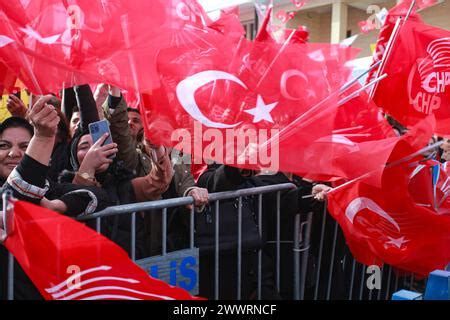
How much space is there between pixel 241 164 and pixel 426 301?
128 centimetres

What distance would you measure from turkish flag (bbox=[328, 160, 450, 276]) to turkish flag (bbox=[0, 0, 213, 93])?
1442mm

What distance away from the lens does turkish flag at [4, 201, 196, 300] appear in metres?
2.13

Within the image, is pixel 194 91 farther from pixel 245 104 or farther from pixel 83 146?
pixel 83 146

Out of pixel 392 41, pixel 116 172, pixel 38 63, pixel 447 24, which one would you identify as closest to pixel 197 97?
pixel 116 172

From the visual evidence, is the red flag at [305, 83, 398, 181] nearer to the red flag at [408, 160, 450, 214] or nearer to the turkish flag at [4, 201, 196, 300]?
the red flag at [408, 160, 450, 214]

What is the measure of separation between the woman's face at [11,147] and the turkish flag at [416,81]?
2432mm

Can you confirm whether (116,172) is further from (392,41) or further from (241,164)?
(392,41)

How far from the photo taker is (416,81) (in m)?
3.99

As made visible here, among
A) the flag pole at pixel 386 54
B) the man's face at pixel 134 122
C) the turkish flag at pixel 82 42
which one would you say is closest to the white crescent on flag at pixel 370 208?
the flag pole at pixel 386 54

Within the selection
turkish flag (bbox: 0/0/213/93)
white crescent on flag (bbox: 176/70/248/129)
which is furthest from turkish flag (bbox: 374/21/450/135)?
turkish flag (bbox: 0/0/213/93)

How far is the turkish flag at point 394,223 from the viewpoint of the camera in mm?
3365

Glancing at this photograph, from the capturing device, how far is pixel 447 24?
39.8 ft

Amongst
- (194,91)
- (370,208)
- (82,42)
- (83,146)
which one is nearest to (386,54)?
(370,208)

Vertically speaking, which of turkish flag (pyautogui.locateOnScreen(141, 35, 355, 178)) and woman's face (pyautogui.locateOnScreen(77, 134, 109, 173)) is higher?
turkish flag (pyautogui.locateOnScreen(141, 35, 355, 178))
